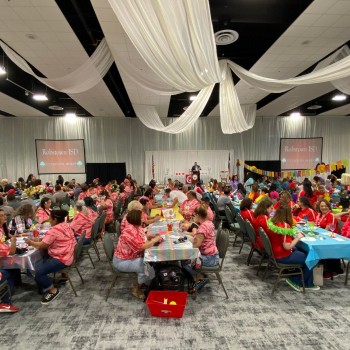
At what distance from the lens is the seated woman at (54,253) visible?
3.57m

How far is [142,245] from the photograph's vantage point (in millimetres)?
3477

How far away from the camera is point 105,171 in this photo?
47.6ft

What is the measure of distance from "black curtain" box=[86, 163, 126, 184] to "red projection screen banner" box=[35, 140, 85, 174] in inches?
21.5

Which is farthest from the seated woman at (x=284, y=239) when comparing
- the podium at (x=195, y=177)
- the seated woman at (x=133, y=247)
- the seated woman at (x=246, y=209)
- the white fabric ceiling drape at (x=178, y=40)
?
the podium at (x=195, y=177)

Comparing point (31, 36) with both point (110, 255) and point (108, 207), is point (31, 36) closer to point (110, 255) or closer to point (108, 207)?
point (108, 207)

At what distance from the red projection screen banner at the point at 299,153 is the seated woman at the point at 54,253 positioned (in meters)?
14.0

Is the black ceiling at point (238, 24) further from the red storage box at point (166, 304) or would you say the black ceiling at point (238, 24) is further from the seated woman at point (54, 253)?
the red storage box at point (166, 304)

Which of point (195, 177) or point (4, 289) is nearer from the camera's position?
point (4, 289)

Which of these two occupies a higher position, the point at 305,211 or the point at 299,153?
the point at 299,153

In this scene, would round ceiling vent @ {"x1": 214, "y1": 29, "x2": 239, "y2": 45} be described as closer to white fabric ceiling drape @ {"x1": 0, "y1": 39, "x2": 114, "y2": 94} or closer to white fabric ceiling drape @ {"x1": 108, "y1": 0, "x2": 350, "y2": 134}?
white fabric ceiling drape @ {"x1": 108, "y1": 0, "x2": 350, "y2": 134}

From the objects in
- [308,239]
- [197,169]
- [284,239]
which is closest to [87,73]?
[284,239]

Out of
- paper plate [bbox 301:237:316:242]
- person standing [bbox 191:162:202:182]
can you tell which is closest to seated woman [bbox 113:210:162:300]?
paper plate [bbox 301:237:316:242]

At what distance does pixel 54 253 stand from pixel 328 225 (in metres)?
4.44

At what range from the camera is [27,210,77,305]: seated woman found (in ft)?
11.7
